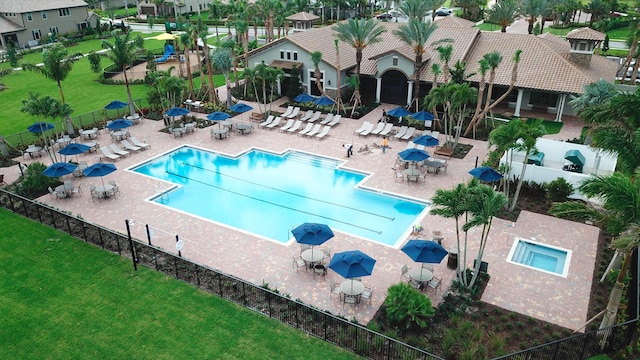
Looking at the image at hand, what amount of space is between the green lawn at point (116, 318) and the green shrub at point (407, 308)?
2180mm

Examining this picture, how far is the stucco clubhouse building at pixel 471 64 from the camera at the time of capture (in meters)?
34.4

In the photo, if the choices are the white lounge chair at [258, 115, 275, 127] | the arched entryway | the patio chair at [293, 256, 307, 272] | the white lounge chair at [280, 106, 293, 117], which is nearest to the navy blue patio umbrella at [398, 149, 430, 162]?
the patio chair at [293, 256, 307, 272]

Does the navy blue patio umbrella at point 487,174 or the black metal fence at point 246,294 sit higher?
the navy blue patio umbrella at point 487,174

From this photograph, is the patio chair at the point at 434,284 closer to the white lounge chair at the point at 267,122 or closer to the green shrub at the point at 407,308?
the green shrub at the point at 407,308

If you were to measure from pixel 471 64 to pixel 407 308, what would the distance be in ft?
86.9

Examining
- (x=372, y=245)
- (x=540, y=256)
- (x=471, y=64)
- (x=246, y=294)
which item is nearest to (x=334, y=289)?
(x=246, y=294)

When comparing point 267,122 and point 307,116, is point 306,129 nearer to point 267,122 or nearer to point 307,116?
point 307,116

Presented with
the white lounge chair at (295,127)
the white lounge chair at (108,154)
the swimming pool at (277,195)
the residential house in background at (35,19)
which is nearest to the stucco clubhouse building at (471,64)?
the white lounge chair at (295,127)

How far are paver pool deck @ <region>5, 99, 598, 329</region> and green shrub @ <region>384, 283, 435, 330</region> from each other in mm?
1069

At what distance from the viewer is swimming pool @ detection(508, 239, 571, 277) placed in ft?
63.6

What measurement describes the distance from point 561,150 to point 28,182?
29909 mm

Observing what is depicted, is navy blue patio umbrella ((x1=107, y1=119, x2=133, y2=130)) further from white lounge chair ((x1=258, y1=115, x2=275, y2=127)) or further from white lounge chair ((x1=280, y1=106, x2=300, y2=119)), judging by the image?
white lounge chair ((x1=280, y1=106, x2=300, y2=119))

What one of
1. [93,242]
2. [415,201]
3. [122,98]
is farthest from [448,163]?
[122,98]

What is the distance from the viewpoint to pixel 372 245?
2078 centimetres
